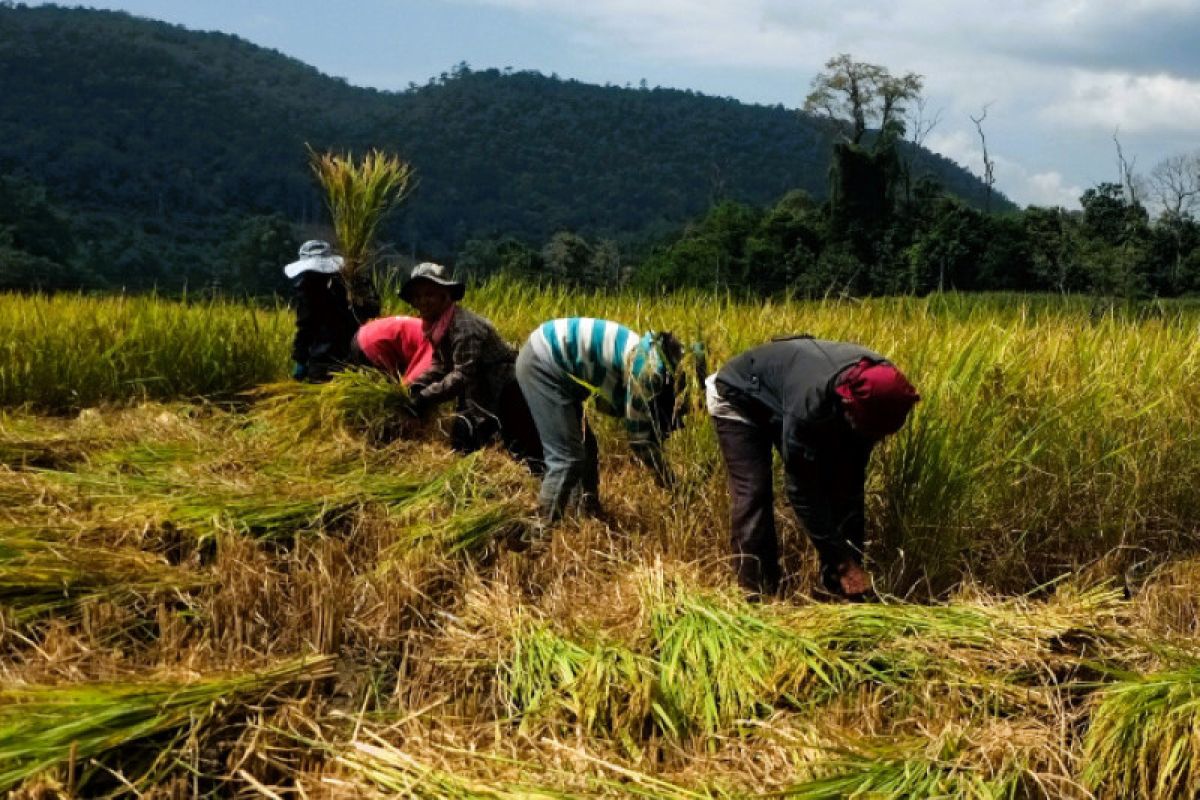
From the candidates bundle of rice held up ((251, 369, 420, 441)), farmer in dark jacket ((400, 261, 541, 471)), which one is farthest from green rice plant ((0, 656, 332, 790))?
bundle of rice held up ((251, 369, 420, 441))

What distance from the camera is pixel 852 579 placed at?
2.88m

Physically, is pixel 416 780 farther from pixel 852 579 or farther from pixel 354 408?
pixel 354 408

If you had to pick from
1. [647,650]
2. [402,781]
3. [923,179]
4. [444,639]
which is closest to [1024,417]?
[647,650]

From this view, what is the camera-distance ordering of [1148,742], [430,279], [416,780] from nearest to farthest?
[416,780] < [1148,742] < [430,279]

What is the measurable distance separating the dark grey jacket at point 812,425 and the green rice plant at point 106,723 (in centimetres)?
157

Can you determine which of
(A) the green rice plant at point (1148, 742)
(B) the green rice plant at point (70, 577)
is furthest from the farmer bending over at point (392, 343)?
(A) the green rice plant at point (1148, 742)

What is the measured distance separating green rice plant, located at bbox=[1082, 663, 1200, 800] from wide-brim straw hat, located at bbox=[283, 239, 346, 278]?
11.6 feet

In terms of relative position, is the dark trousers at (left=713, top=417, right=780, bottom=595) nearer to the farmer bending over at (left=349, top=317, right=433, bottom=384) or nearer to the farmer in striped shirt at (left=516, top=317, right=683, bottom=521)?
the farmer in striped shirt at (left=516, top=317, right=683, bottom=521)

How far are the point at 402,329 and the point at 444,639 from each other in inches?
77.7

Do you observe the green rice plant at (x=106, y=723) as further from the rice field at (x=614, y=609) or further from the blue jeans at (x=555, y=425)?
the blue jeans at (x=555, y=425)

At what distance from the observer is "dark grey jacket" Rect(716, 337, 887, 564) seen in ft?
8.93

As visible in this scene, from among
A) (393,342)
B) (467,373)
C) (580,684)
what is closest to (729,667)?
(580,684)

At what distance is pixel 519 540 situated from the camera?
11.3 feet

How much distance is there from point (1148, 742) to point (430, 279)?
2.72 meters
